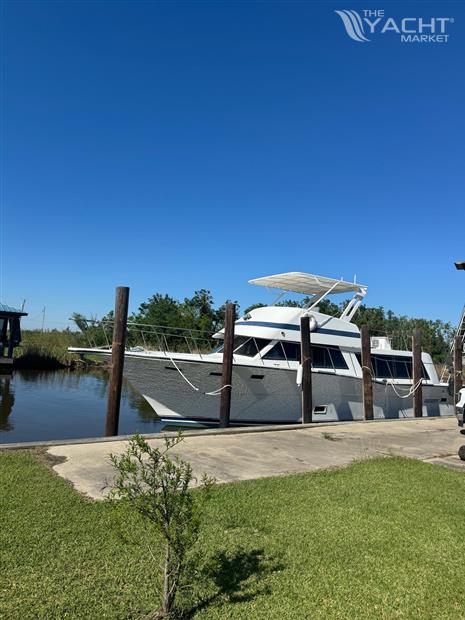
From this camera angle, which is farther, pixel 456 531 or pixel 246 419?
pixel 246 419

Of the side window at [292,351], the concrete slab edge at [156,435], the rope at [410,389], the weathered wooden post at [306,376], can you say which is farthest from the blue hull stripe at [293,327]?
the concrete slab edge at [156,435]

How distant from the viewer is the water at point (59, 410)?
535 inches

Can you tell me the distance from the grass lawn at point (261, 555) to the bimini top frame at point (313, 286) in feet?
33.5

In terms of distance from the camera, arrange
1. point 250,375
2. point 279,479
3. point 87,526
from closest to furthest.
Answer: point 87,526
point 279,479
point 250,375

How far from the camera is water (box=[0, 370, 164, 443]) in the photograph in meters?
13.6

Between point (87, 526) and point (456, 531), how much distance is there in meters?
3.11

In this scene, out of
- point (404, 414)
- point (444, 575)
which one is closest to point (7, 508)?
point (444, 575)

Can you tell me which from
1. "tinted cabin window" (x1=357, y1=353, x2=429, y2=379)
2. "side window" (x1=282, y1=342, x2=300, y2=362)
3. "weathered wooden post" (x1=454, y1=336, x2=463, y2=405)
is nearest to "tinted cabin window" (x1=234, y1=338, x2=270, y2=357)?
"side window" (x1=282, y1=342, x2=300, y2=362)

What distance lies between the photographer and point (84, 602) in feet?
9.00

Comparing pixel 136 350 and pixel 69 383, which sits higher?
pixel 136 350

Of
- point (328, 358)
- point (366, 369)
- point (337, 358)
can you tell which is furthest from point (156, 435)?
point (337, 358)

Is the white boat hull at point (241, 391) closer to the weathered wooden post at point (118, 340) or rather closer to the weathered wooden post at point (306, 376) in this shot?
the weathered wooden post at point (306, 376)

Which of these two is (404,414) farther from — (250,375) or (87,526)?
(87,526)

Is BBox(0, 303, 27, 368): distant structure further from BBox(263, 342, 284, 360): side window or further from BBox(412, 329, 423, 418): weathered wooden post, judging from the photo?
BBox(412, 329, 423, 418): weathered wooden post
